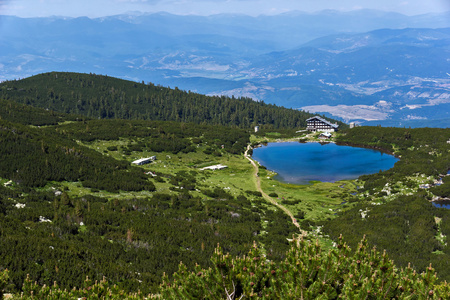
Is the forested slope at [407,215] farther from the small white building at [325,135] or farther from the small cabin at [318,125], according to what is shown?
the small cabin at [318,125]

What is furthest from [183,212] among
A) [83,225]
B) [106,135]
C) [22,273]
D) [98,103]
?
[98,103]

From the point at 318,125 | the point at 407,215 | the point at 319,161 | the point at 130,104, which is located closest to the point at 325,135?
the point at 318,125

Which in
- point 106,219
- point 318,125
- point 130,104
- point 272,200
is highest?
point 130,104

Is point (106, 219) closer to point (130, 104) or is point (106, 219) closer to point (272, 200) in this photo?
point (272, 200)

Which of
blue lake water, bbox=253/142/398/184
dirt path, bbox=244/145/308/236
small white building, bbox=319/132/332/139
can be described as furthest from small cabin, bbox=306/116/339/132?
dirt path, bbox=244/145/308/236

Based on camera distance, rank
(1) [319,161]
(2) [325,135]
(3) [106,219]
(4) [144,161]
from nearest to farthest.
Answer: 1. (3) [106,219]
2. (4) [144,161]
3. (1) [319,161]
4. (2) [325,135]

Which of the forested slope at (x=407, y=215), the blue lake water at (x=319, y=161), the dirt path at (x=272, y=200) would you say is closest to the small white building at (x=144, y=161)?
the dirt path at (x=272, y=200)

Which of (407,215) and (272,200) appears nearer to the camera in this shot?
(407,215)
